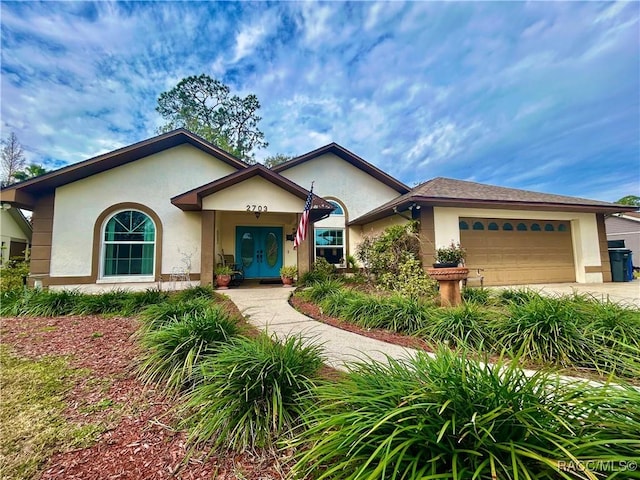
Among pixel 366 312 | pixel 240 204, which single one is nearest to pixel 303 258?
pixel 240 204

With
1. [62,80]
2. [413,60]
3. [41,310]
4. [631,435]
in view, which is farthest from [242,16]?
[631,435]

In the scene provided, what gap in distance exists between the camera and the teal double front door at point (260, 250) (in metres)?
13.0

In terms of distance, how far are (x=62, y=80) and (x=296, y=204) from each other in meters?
11.1

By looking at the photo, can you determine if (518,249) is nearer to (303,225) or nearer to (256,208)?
(303,225)

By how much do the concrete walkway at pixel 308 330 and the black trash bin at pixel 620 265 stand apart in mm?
13563

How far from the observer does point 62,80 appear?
36.7ft

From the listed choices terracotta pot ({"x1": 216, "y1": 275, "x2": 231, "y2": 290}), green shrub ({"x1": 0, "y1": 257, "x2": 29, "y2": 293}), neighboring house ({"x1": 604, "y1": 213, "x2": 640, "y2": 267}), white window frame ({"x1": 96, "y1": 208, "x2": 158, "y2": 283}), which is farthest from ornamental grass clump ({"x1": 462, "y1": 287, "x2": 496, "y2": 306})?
neighboring house ({"x1": 604, "y1": 213, "x2": 640, "y2": 267})

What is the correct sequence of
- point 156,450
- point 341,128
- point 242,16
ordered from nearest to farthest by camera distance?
point 156,450
point 242,16
point 341,128

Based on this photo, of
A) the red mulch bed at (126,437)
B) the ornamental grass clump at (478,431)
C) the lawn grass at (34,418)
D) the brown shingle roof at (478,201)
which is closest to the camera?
the ornamental grass clump at (478,431)

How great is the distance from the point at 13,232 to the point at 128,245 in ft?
34.9

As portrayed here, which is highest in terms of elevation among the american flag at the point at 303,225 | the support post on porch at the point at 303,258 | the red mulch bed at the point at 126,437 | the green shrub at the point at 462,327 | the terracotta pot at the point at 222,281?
the american flag at the point at 303,225

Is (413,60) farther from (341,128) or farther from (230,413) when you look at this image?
(230,413)

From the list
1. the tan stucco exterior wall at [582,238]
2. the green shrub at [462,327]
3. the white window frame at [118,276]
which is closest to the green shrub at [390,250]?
the tan stucco exterior wall at [582,238]

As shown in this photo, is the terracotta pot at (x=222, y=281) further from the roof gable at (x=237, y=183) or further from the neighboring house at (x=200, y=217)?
the roof gable at (x=237, y=183)
